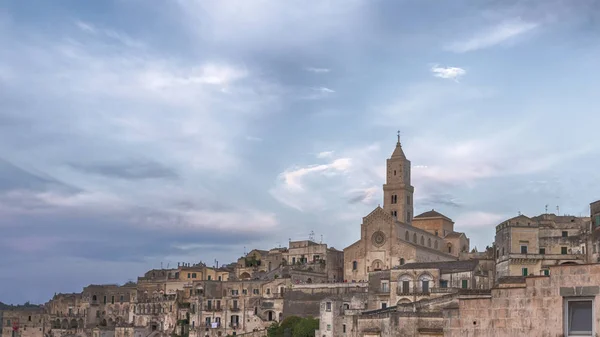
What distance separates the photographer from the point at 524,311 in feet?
52.7

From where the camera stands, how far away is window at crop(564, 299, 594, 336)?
15234mm

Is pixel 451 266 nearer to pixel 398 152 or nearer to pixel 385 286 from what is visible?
pixel 385 286

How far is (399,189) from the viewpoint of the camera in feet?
351

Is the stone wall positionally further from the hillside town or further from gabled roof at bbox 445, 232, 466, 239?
gabled roof at bbox 445, 232, 466, 239

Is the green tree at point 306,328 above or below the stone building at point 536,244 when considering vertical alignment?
below

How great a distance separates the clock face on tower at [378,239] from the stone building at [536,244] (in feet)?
68.5

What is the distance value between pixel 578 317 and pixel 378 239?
79073 mm

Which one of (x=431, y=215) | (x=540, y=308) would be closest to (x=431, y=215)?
(x=431, y=215)

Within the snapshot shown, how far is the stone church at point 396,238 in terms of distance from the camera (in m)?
92.7

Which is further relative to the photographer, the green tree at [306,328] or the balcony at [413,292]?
the green tree at [306,328]

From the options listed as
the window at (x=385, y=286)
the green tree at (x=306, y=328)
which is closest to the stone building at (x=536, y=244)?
the window at (x=385, y=286)

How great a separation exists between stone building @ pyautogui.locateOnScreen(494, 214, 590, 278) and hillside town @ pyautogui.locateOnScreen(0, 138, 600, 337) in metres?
0.09

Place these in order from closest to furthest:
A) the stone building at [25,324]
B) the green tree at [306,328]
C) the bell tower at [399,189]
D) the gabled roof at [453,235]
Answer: the green tree at [306,328], the bell tower at [399,189], the gabled roof at [453,235], the stone building at [25,324]

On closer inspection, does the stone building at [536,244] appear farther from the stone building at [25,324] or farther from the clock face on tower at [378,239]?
the stone building at [25,324]
